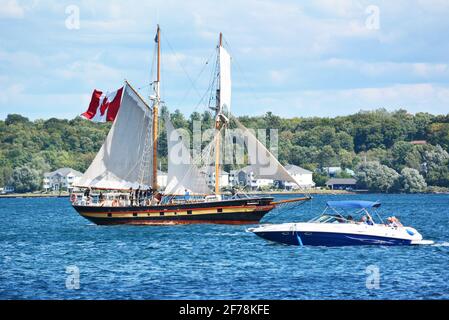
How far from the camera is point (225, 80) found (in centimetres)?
8462

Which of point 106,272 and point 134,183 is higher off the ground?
point 134,183

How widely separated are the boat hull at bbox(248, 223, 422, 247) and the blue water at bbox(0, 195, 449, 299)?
0.63 meters

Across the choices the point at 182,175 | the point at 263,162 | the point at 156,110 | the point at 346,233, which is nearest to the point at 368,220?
the point at 346,233

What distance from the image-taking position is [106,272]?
51406mm

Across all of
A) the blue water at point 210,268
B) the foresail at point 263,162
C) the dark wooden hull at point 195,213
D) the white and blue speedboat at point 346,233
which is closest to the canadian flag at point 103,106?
the dark wooden hull at point 195,213

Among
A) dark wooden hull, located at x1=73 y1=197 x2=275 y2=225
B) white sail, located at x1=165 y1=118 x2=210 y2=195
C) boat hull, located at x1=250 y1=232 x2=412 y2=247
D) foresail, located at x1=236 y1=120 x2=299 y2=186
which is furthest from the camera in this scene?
white sail, located at x1=165 y1=118 x2=210 y2=195

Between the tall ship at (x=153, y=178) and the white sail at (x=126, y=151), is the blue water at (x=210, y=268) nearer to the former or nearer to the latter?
the tall ship at (x=153, y=178)

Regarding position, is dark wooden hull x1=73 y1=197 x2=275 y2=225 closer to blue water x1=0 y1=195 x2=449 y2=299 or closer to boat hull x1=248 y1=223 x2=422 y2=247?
blue water x1=0 y1=195 x2=449 y2=299

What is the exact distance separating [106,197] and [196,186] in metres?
8.86

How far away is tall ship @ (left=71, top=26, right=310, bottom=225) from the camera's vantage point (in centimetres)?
8238

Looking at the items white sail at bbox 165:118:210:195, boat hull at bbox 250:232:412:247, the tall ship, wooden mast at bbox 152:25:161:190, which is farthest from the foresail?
boat hull at bbox 250:232:412:247
